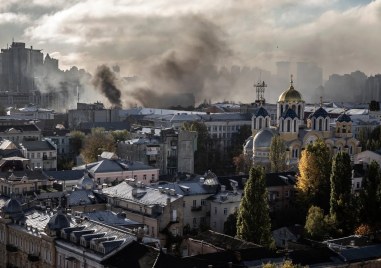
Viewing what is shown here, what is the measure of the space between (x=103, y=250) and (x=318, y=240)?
54.6ft

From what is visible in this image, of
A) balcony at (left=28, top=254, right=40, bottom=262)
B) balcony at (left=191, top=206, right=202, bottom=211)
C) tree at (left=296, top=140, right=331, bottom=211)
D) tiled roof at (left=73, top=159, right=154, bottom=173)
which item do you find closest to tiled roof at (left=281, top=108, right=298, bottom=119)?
tree at (left=296, top=140, right=331, bottom=211)

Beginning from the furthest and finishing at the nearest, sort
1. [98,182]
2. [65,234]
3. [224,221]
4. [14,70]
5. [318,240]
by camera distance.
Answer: [14,70]
[98,182]
[224,221]
[318,240]
[65,234]

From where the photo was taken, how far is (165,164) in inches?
2638

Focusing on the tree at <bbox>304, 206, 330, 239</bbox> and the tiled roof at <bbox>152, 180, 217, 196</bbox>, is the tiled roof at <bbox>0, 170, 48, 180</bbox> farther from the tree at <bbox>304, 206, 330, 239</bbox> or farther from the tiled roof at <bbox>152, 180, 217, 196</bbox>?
the tree at <bbox>304, 206, 330, 239</bbox>

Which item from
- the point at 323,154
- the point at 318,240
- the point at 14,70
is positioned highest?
the point at 14,70

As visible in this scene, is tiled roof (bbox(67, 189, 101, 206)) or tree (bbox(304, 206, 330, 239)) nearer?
tree (bbox(304, 206, 330, 239))

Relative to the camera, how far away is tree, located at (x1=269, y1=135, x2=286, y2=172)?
207 ft

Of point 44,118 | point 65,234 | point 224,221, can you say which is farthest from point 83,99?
point 65,234

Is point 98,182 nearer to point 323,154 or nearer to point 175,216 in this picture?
point 175,216

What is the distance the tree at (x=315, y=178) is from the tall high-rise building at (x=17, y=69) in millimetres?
129869

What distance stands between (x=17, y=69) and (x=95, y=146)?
109m

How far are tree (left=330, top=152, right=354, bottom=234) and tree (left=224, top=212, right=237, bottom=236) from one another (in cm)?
638

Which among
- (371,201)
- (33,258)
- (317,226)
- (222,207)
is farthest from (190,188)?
(33,258)

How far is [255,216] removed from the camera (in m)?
40.2
